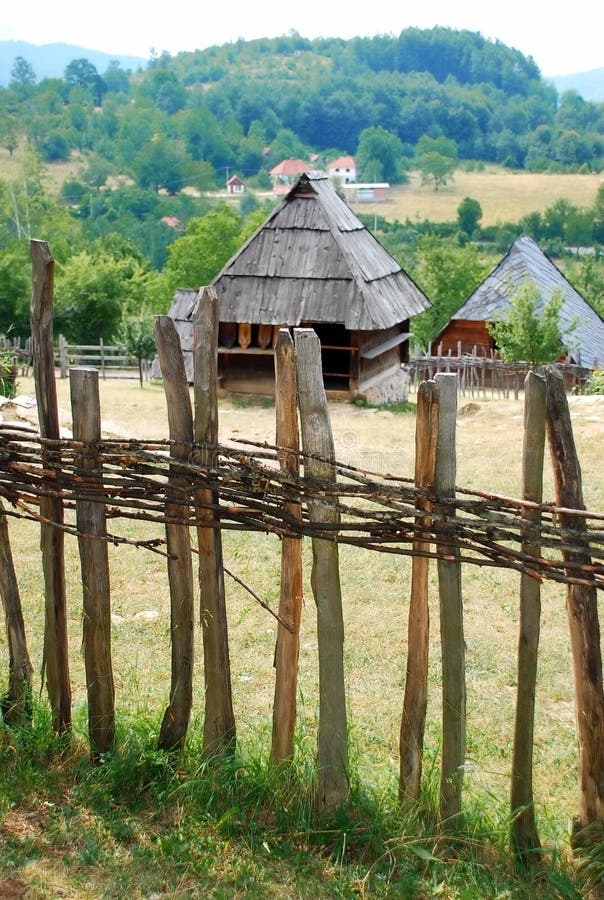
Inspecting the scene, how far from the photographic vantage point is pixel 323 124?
15175 centimetres

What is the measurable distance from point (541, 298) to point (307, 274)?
10009mm

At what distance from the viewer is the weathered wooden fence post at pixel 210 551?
3369mm

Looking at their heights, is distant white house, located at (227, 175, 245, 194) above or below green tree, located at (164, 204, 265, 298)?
above

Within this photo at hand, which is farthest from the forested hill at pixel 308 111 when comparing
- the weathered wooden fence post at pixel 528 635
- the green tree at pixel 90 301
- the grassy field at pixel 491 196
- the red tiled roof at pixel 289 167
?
the weathered wooden fence post at pixel 528 635

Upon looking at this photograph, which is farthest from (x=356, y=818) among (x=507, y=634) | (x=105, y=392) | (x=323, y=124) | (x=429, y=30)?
(x=429, y=30)

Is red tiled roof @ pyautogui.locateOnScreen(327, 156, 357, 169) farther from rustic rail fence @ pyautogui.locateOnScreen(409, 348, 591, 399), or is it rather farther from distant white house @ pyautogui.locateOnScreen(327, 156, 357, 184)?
rustic rail fence @ pyautogui.locateOnScreen(409, 348, 591, 399)

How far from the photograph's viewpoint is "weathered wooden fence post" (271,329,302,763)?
3301mm

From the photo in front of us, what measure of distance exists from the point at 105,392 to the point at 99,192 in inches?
3526

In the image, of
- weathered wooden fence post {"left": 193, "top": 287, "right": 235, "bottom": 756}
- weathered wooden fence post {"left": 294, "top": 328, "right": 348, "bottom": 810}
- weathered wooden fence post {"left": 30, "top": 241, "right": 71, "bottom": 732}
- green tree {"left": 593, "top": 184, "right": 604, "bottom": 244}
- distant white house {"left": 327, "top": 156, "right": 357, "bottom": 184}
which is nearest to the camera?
weathered wooden fence post {"left": 294, "top": 328, "right": 348, "bottom": 810}

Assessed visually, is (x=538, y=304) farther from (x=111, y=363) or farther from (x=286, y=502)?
(x=286, y=502)

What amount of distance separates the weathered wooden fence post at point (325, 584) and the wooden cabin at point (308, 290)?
13328mm

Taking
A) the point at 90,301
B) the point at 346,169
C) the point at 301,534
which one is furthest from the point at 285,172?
the point at 301,534

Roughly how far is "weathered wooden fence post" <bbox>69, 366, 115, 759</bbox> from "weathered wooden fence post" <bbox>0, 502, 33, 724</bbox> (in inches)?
13.1

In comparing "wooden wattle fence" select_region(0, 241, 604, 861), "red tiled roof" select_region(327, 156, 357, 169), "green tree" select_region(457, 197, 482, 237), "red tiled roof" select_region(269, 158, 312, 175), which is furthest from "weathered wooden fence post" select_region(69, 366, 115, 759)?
"red tiled roof" select_region(327, 156, 357, 169)
